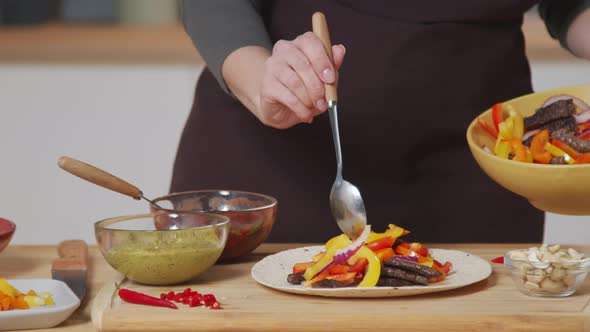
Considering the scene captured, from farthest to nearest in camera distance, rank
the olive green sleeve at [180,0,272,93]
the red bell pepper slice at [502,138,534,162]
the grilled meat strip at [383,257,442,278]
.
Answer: the olive green sleeve at [180,0,272,93] < the red bell pepper slice at [502,138,534,162] < the grilled meat strip at [383,257,442,278]

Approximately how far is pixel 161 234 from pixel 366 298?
265mm

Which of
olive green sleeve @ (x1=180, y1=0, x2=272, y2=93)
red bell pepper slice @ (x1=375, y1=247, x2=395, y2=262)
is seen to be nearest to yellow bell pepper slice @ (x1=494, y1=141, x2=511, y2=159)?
red bell pepper slice @ (x1=375, y1=247, x2=395, y2=262)

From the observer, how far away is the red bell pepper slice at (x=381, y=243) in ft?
4.23

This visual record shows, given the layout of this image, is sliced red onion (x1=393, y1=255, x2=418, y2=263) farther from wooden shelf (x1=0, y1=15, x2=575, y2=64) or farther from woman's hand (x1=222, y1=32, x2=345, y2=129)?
wooden shelf (x1=0, y1=15, x2=575, y2=64)

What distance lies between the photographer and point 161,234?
4.14 feet

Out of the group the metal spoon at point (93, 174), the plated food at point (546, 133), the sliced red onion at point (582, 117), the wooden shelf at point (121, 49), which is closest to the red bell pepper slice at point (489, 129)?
the plated food at point (546, 133)

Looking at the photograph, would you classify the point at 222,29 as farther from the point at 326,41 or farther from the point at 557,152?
the point at 557,152

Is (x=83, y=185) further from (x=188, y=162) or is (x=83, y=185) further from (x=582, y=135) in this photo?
(x=582, y=135)

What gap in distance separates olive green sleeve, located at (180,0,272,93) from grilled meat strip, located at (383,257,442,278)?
1.68 ft

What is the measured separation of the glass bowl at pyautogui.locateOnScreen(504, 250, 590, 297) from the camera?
3.95ft

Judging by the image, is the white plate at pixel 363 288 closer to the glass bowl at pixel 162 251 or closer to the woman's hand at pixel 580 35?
the glass bowl at pixel 162 251

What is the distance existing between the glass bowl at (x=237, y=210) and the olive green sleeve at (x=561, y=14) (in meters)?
0.66

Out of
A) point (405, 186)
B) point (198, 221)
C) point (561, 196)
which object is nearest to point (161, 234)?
point (198, 221)

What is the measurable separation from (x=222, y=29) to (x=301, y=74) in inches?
13.8
